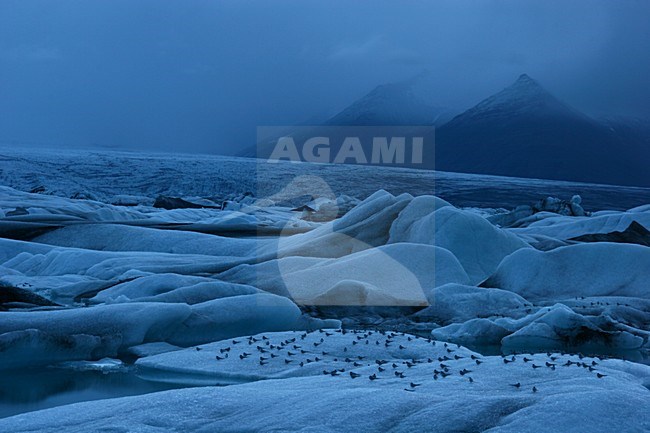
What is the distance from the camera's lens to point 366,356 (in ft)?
25.3

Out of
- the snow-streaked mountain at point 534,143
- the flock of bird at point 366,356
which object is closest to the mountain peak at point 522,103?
the snow-streaked mountain at point 534,143

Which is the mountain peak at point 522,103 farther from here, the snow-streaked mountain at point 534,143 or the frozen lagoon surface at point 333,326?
the frozen lagoon surface at point 333,326

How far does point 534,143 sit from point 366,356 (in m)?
116

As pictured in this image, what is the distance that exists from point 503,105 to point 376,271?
417ft

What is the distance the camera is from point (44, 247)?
17.3m

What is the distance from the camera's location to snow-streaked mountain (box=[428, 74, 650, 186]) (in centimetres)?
11206

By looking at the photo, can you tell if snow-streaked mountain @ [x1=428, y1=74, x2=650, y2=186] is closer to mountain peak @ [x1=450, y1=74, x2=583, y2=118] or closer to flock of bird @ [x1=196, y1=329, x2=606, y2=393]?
mountain peak @ [x1=450, y1=74, x2=583, y2=118]

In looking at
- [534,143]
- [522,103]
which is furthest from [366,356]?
[522,103]

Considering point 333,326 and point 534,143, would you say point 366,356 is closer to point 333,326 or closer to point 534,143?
point 333,326

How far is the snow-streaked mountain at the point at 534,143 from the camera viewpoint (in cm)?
11206

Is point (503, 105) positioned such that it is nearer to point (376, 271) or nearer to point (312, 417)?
point (376, 271)

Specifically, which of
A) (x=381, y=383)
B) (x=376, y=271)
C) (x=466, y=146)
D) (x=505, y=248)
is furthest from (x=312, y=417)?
(x=466, y=146)

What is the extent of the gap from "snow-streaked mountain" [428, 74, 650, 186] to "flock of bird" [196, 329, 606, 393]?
106833 millimetres

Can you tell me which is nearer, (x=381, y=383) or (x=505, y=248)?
(x=381, y=383)
